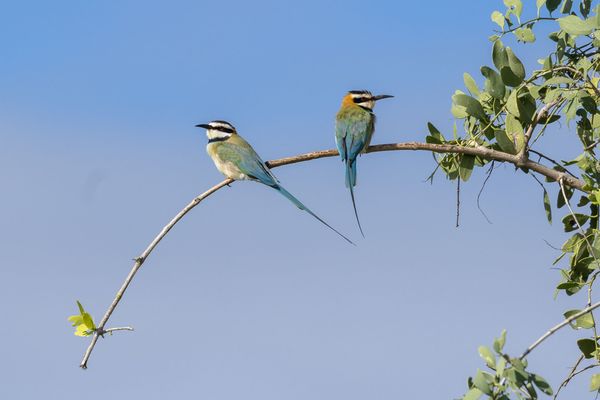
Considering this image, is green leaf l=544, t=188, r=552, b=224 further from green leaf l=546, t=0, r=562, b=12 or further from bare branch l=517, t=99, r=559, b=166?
green leaf l=546, t=0, r=562, b=12

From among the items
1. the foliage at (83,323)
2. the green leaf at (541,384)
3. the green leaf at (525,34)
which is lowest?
the green leaf at (541,384)

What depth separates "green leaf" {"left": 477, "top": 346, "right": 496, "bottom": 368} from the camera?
2.75 m

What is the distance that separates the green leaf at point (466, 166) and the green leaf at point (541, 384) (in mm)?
1739

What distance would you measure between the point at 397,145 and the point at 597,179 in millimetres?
799

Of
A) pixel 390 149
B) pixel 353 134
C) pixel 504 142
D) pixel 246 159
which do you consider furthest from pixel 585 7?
pixel 246 159

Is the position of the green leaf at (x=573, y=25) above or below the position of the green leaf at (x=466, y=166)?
above

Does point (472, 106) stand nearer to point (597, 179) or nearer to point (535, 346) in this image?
point (597, 179)

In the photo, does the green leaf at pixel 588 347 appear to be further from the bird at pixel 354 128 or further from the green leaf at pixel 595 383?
the bird at pixel 354 128

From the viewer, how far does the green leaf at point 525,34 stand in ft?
14.0

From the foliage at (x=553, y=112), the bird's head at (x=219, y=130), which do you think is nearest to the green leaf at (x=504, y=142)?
the foliage at (x=553, y=112)

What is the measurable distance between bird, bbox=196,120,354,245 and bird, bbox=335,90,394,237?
34 centimetres

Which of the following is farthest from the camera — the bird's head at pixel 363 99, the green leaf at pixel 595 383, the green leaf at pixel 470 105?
the bird's head at pixel 363 99

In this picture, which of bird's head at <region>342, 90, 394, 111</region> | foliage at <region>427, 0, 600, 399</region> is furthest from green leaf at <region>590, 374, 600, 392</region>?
bird's head at <region>342, 90, 394, 111</region>

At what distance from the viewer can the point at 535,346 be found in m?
2.77
